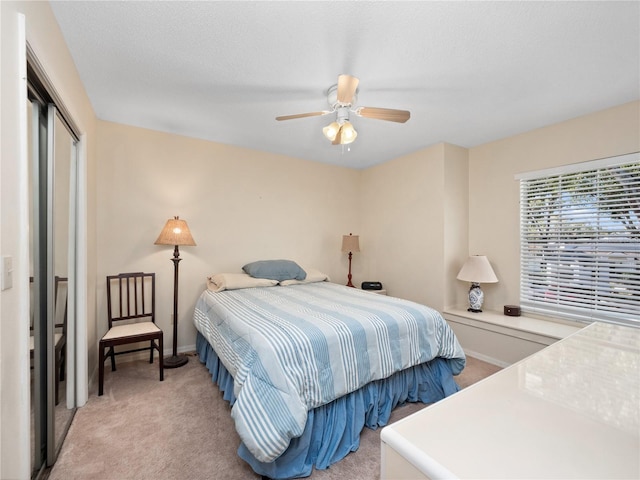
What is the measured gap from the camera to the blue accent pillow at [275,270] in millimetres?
3459

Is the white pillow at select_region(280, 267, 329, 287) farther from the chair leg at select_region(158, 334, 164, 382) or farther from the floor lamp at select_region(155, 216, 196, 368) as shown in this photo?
the chair leg at select_region(158, 334, 164, 382)

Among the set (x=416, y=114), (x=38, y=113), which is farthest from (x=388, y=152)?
(x=38, y=113)

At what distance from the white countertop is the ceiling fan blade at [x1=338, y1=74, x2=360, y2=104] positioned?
168cm

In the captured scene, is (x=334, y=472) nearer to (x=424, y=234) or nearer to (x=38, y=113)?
A: (x=38, y=113)

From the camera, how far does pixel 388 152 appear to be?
3.89 meters

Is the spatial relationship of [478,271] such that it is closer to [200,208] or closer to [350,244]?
[350,244]

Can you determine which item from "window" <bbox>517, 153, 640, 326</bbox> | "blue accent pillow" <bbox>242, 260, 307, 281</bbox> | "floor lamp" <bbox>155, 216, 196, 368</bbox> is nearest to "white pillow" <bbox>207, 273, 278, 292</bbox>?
"blue accent pillow" <bbox>242, 260, 307, 281</bbox>

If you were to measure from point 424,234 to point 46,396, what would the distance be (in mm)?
3692

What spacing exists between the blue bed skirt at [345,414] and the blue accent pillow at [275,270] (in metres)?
1.11

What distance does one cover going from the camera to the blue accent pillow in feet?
11.3

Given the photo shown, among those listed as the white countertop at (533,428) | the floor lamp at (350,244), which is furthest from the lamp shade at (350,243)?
the white countertop at (533,428)

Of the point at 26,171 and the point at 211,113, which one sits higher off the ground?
the point at 211,113

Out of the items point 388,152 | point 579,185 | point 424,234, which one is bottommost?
point 424,234

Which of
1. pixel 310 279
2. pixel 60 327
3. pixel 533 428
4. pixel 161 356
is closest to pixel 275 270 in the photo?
pixel 310 279
